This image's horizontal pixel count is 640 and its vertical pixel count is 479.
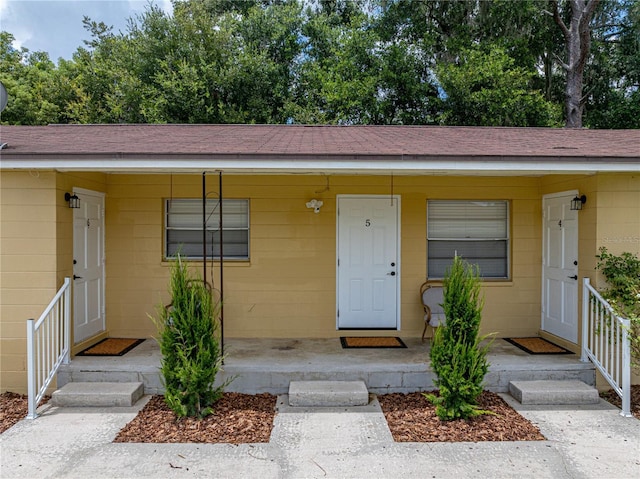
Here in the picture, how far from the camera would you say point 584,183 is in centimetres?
511

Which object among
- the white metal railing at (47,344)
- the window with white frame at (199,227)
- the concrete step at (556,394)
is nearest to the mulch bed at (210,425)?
the white metal railing at (47,344)

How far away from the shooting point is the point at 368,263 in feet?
20.3

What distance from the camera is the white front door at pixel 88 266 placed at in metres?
5.30

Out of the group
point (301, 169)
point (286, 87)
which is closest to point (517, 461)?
point (301, 169)

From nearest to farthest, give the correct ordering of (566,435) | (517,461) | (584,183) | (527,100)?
(517,461) < (566,435) < (584,183) < (527,100)

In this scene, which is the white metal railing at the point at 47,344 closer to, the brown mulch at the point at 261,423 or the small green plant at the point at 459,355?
the brown mulch at the point at 261,423

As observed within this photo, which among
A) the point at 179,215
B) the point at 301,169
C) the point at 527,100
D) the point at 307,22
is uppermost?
the point at 307,22

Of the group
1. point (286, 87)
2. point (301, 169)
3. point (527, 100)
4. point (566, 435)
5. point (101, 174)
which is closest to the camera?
point (566, 435)

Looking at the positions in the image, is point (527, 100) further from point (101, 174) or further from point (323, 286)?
point (101, 174)

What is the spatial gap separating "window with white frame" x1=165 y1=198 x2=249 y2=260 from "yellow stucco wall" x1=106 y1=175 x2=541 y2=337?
5.3 inches

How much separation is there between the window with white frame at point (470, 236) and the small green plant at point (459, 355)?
2.34 m

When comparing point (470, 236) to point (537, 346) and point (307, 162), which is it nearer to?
point (537, 346)

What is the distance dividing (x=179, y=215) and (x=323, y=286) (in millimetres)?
2218

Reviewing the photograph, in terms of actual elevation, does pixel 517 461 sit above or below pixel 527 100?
below
